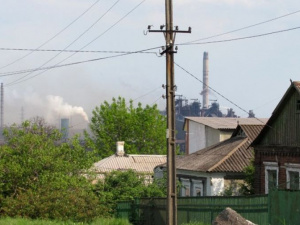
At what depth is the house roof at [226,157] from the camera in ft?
167

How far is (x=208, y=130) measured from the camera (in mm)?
74188

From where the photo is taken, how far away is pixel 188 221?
113 feet

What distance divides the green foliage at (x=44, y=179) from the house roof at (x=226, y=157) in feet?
31.5

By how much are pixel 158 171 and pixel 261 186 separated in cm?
1921

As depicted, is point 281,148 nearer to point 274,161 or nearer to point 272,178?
point 274,161

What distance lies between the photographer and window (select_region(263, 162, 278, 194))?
41344mm

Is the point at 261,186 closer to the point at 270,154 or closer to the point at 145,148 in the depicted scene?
the point at 270,154

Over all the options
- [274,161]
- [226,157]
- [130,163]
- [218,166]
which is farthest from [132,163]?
[274,161]

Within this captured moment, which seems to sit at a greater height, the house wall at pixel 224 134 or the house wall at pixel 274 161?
the house wall at pixel 224 134

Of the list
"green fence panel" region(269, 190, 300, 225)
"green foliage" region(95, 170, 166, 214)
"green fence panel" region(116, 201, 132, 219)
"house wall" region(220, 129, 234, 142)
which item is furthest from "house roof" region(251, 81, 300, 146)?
"house wall" region(220, 129, 234, 142)

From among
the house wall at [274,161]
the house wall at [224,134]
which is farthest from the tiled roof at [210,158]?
the house wall at [224,134]

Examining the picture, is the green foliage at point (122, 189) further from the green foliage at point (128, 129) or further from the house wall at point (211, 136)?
the green foliage at point (128, 129)

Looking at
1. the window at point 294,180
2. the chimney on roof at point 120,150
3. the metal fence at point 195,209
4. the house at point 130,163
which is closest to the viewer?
the metal fence at point 195,209

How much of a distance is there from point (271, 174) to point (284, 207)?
15.9m
